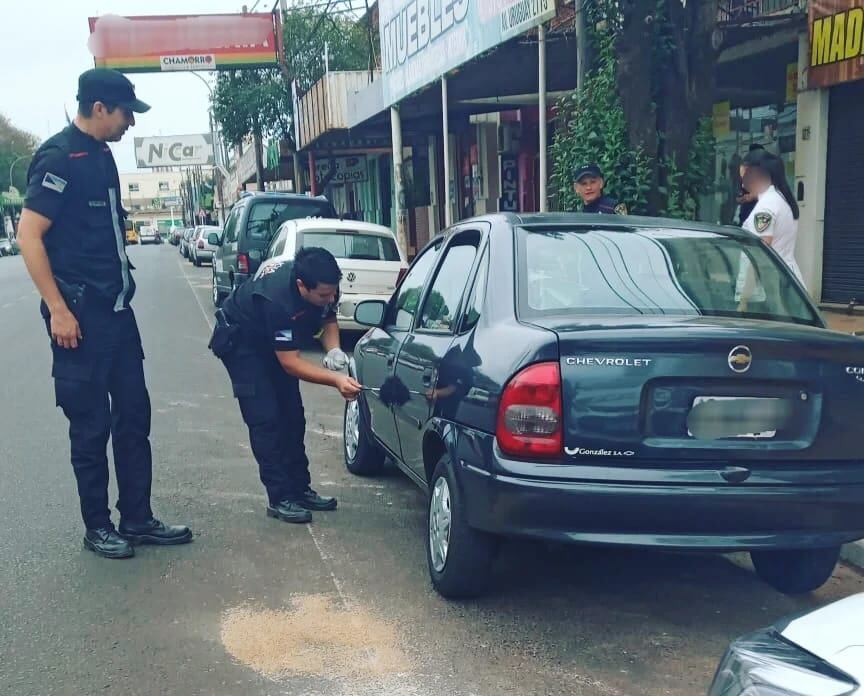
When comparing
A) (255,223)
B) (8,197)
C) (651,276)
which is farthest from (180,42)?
(8,197)

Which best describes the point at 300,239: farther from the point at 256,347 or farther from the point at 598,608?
the point at 598,608

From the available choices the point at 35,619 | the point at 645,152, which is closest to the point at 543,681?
the point at 35,619

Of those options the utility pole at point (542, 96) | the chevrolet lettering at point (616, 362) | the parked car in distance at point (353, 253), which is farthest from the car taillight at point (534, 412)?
the parked car in distance at point (353, 253)

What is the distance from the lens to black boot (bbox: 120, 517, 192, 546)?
463cm

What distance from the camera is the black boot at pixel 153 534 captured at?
15.2 feet

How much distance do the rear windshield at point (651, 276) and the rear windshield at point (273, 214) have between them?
35.3ft

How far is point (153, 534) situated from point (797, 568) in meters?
3.02

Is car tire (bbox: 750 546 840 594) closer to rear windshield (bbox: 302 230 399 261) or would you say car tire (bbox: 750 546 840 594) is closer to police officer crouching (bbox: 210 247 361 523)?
police officer crouching (bbox: 210 247 361 523)

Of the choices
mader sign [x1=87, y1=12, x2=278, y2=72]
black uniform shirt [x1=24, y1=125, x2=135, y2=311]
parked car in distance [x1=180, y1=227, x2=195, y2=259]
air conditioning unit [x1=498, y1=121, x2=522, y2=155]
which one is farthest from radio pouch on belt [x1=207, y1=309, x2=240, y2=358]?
parked car in distance [x1=180, y1=227, x2=195, y2=259]

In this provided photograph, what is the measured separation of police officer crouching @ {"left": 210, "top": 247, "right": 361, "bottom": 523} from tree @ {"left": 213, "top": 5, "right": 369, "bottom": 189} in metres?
26.3

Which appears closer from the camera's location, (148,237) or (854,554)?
(854,554)

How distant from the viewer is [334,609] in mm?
3877

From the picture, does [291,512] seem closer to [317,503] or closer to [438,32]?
[317,503]

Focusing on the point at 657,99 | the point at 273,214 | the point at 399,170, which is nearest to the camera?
the point at 657,99
